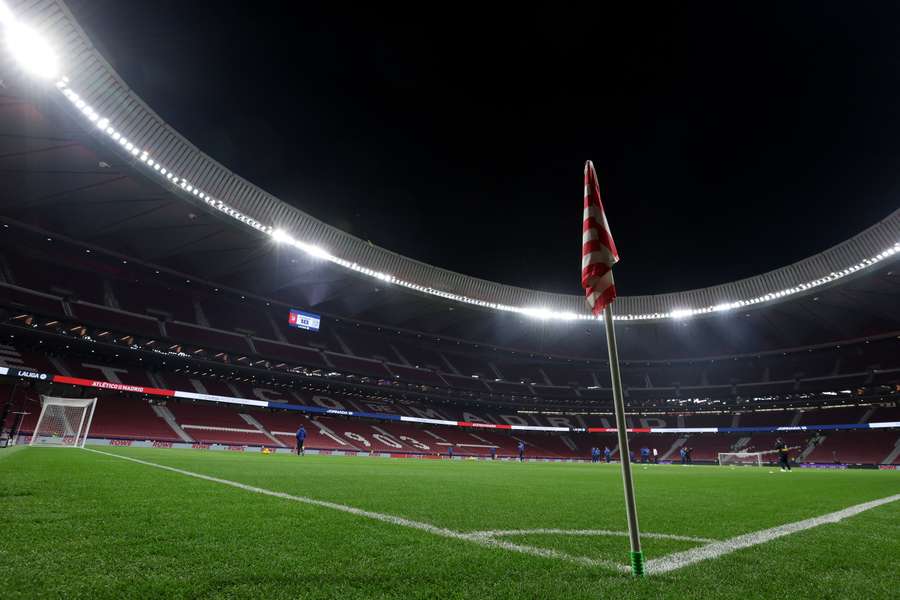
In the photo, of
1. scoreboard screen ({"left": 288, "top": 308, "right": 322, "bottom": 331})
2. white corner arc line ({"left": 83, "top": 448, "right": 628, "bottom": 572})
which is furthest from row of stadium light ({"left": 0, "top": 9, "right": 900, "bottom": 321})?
white corner arc line ({"left": 83, "top": 448, "right": 628, "bottom": 572})

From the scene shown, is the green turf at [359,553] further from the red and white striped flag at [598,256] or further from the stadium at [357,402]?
the red and white striped flag at [598,256]

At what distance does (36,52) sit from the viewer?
674 inches

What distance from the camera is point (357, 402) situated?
1610 inches

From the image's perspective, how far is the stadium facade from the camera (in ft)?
78.3

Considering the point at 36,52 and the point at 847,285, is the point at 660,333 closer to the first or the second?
the point at 847,285

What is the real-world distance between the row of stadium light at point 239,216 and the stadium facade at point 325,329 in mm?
140

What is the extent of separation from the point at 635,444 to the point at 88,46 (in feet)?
179

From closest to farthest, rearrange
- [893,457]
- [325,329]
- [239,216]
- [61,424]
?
[61,424] < [239,216] < [893,457] < [325,329]

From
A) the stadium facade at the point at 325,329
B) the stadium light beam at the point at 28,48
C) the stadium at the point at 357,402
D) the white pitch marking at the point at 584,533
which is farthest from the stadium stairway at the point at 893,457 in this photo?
the stadium light beam at the point at 28,48

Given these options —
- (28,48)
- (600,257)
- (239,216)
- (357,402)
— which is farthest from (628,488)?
(357,402)

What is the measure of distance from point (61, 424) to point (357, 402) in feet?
76.1

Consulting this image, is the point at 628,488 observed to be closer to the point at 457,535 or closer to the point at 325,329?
the point at 457,535

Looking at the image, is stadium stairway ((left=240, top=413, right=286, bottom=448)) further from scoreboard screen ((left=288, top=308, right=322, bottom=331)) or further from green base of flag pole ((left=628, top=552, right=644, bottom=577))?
green base of flag pole ((left=628, top=552, right=644, bottom=577))

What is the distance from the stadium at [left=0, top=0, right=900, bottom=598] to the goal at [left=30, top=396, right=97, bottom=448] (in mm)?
135
